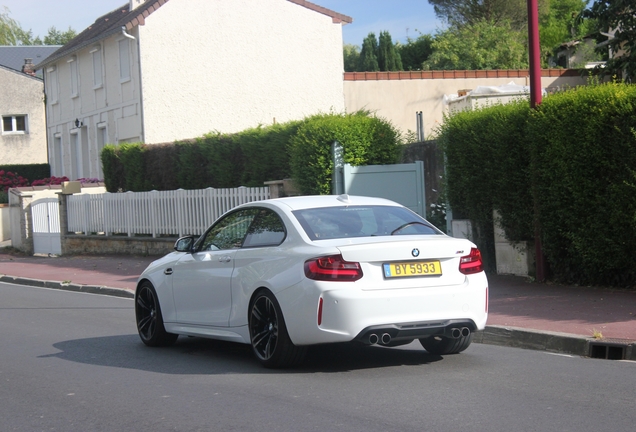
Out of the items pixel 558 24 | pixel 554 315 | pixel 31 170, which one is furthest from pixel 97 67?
pixel 558 24

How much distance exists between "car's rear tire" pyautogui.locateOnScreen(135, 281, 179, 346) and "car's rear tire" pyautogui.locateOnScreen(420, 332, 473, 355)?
2.85m

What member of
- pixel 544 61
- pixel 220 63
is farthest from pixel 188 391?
pixel 544 61

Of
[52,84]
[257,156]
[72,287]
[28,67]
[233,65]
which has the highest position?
[28,67]

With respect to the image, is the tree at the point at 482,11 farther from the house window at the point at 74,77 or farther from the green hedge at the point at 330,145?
the green hedge at the point at 330,145

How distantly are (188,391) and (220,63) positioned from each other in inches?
1078

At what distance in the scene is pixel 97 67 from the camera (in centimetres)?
3628

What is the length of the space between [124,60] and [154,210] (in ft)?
38.0

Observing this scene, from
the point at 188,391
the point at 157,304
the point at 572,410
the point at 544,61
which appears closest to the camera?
the point at 572,410

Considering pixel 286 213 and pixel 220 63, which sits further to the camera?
pixel 220 63

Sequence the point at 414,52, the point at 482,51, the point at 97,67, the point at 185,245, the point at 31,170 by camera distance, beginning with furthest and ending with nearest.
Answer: the point at 414,52 < the point at 482,51 < the point at 31,170 < the point at 97,67 < the point at 185,245

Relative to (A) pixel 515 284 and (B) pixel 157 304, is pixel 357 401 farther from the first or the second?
(A) pixel 515 284

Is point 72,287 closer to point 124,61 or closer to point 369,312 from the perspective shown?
point 369,312

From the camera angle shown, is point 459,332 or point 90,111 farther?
point 90,111

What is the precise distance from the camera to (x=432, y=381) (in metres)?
7.37
